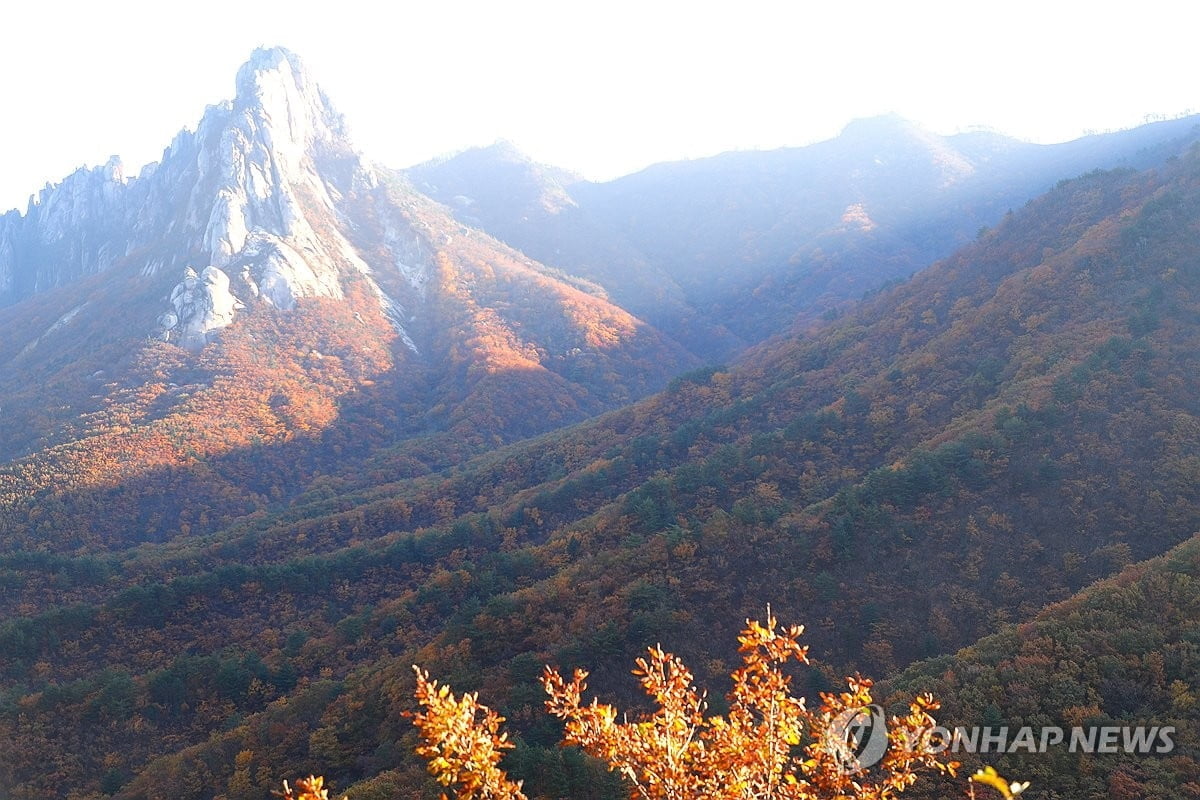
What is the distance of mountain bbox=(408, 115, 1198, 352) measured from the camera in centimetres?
11344

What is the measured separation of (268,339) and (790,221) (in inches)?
4899

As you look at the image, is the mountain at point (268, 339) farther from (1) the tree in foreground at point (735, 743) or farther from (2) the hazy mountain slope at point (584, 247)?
(1) the tree in foreground at point (735, 743)

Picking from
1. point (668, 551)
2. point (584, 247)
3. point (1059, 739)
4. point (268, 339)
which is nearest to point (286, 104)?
point (268, 339)

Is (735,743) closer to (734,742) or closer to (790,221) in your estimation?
(734,742)

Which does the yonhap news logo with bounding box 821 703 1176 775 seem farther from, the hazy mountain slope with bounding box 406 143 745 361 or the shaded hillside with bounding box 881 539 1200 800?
the hazy mountain slope with bounding box 406 143 745 361

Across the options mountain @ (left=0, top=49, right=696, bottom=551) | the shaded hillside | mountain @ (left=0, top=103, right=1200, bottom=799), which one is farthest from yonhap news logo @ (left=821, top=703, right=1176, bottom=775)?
mountain @ (left=0, top=49, right=696, bottom=551)

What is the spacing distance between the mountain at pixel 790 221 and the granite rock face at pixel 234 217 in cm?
4543

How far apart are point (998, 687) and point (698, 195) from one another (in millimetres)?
189711

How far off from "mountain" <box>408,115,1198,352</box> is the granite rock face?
149ft

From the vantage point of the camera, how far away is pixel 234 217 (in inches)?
4092

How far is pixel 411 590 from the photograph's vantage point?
40.2 metres

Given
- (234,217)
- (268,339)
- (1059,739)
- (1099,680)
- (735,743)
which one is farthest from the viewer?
(234,217)

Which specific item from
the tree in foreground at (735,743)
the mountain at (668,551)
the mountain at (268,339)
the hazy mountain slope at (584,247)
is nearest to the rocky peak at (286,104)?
the mountain at (268,339)

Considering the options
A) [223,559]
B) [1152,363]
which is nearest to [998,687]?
[1152,363]
